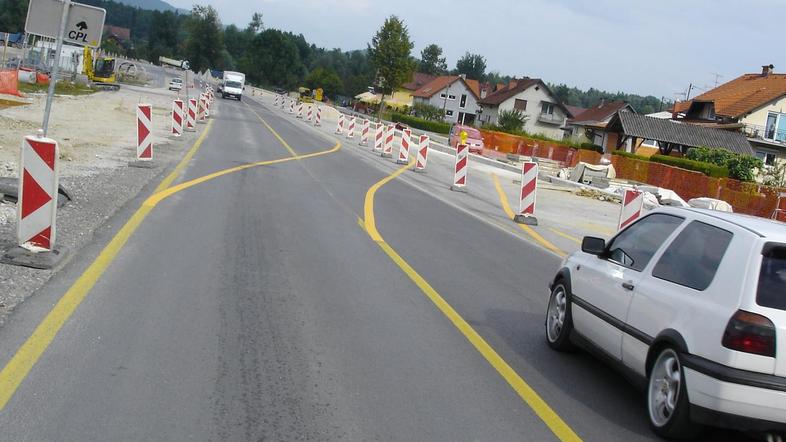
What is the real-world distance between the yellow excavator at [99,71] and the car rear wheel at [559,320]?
2364 inches

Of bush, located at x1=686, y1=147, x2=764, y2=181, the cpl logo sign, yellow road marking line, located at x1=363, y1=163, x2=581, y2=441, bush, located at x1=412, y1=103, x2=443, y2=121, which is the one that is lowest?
yellow road marking line, located at x1=363, y1=163, x2=581, y2=441

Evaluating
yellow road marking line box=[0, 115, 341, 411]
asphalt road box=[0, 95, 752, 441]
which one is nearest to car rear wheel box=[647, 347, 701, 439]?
asphalt road box=[0, 95, 752, 441]

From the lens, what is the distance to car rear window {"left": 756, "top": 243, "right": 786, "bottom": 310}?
4.93 meters

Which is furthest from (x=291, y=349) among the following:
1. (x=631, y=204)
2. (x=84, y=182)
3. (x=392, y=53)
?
(x=392, y=53)

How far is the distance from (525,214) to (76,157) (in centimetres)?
1032

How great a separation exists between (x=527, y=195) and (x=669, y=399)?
43.1 ft

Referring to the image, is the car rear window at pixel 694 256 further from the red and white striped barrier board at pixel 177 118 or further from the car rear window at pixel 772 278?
the red and white striped barrier board at pixel 177 118

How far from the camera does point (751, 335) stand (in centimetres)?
483

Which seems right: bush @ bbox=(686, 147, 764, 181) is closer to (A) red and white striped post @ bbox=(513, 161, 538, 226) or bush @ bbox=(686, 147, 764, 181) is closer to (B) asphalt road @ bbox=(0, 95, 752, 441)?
(A) red and white striped post @ bbox=(513, 161, 538, 226)

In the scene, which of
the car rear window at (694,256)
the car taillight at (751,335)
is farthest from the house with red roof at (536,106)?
the car taillight at (751,335)

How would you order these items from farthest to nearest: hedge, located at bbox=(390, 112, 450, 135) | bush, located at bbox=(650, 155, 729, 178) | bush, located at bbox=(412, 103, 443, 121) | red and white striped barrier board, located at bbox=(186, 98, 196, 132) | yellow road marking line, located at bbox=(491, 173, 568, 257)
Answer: bush, located at bbox=(412, 103, 443, 121), hedge, located at bbox=(390, 112, 450, 135), bush, located at bbox=(650, 155, 729, 178), red and white striped barrier board, located at bbox=(186, 98, 196, 132), yellow road marking line, located at bbox=(491, 173, 568, 257)

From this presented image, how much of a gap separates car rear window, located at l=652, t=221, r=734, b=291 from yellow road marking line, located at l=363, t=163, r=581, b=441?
1.24 m

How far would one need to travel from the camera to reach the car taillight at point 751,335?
481cm

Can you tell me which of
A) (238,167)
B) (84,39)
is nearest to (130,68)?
(238,167)
